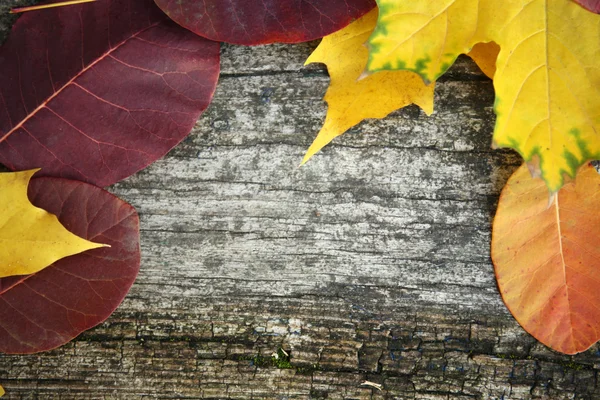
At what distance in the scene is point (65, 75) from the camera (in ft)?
2.98

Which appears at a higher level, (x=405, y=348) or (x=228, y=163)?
(x=228, y=163)

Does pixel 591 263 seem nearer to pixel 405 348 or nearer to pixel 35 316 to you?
pixel 405 348

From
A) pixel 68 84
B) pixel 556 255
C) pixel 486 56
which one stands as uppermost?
pixel 486 56

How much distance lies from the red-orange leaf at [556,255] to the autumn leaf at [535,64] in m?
0.14

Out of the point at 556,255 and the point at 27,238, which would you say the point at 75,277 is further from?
the point at 556,255

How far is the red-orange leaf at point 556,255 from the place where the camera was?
0.91 metres

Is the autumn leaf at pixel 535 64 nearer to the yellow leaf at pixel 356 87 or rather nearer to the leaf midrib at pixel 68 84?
the yellow leaf at pixel 356 87

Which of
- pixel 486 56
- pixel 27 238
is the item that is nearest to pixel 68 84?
pixel 27 238

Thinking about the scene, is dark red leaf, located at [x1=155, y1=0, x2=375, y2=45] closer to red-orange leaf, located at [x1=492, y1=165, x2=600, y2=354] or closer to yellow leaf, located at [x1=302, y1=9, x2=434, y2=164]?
yellow leaf, located at [x1=302, y1=9, x2=434, y2=164]

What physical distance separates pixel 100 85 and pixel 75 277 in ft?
1.15

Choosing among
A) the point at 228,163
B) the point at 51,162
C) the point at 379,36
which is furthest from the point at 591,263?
the point at 51,162

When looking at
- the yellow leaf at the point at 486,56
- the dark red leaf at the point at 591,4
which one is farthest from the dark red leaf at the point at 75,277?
the dark red leaf at the point at 591,4

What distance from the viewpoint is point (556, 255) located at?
920 mm

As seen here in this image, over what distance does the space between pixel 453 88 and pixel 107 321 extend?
81 cm
